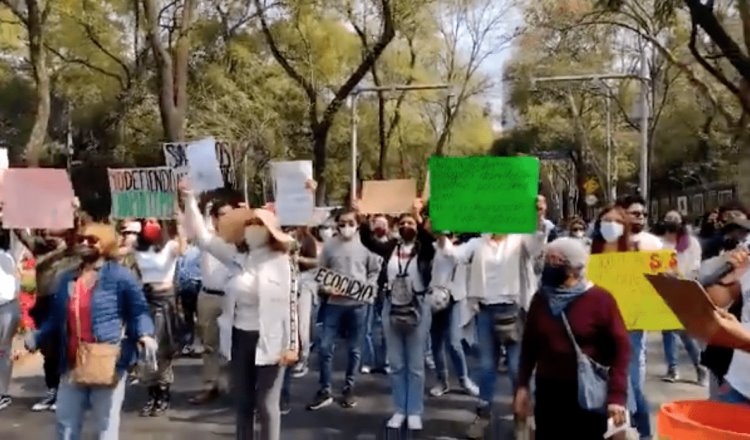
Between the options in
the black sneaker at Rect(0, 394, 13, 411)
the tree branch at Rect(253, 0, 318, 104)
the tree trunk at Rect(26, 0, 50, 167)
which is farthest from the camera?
the tree branch at Rect(253, 0, 318, 104)

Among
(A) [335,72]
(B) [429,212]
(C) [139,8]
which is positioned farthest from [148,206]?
(A) [335,72]

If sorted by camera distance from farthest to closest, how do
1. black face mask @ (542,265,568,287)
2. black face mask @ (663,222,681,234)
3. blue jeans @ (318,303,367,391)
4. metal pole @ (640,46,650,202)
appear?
metal pole @ (640,46,650,202), black face mask @ (663,222,681,234), blue jeans @ (318,303,367,391), black face mask @ (542,265,568,287)

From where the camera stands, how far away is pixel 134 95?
2883cm

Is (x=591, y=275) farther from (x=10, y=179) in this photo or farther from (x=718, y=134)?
(x=718, y=134)

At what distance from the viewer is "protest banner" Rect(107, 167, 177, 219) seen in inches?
365

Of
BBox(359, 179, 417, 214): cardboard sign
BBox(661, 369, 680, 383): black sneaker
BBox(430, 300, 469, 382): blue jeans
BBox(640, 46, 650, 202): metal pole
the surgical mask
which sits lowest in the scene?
BBox(661, 369, 680, 383): black sneaker

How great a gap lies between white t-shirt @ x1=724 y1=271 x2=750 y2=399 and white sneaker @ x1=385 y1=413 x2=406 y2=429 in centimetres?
367

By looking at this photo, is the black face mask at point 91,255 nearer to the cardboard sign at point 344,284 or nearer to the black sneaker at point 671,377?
the cardboard sign at point 344,284

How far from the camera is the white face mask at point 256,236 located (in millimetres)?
6363

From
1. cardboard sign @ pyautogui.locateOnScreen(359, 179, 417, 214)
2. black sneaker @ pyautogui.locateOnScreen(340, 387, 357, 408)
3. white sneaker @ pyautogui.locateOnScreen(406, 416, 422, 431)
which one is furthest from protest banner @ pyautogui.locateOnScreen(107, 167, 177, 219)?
white sneaker @ pyautogui.locateOnScreen(406, 416, 422, 431)

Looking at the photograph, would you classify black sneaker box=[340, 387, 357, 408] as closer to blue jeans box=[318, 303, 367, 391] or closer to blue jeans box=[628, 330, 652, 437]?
blue jeans box=[318, 303, 367, 391]

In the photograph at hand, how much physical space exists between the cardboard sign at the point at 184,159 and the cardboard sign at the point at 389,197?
4.56 feet

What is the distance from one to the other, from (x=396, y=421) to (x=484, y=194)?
6.16 feet

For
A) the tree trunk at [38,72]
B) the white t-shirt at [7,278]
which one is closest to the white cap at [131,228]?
the white t-shirt at [7,278]
